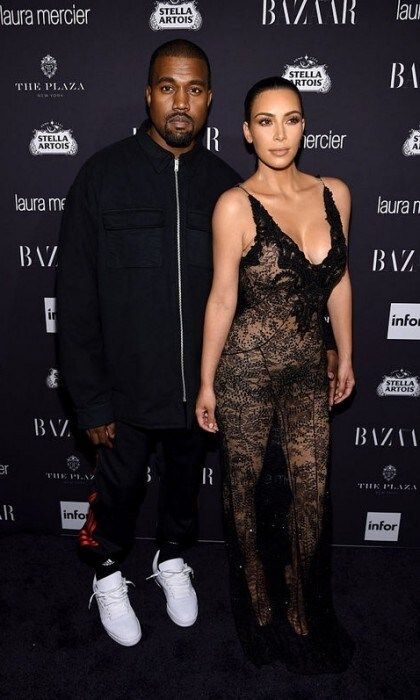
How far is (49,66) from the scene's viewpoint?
2426mm

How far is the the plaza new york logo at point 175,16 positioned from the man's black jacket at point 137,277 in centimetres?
52

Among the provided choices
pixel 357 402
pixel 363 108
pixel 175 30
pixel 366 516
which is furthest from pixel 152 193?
pixel 366 516

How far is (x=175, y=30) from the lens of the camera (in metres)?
2.36

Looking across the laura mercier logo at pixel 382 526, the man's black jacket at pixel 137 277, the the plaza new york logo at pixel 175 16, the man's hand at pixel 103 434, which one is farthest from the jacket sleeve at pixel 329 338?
the the plaza new york logo at pixel 175 16

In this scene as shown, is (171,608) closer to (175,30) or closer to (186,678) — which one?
(186,678)

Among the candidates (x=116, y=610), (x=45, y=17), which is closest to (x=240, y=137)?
(x=45, y=17)

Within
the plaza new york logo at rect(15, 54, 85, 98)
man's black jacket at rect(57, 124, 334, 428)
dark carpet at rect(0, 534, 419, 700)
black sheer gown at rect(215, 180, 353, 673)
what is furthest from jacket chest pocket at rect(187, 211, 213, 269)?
dark carpet at rect(0, 534, 419, 700)

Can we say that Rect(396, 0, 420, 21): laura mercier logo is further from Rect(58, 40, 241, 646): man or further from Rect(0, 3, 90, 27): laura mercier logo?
Rect(0, 3, 90, 27): laura mercier logo

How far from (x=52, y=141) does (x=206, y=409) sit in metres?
1.30

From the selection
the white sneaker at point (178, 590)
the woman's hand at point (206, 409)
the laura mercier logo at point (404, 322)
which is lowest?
the white sneaker at point (178, 590)

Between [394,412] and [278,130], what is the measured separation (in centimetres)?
150

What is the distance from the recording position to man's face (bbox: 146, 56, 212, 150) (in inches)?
79.7

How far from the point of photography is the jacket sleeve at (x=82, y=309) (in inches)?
83.1

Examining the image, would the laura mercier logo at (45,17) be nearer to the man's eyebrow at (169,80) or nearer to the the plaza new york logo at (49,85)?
the the plaza new york logo at (49,85)
